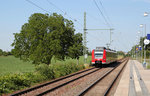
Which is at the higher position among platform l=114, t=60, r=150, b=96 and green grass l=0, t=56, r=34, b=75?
green grass l=0, t=56, r=34, b=75

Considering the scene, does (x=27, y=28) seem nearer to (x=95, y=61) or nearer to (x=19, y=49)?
(x=19, y=49)

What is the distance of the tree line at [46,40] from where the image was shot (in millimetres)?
34844

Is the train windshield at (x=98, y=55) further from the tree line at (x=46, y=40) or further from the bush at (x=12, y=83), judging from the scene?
the bush at (x=12, y=83)

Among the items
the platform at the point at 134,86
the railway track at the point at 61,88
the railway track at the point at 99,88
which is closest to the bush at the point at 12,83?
the railway track at the point at 61,88

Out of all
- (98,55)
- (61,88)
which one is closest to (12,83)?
(61,88)

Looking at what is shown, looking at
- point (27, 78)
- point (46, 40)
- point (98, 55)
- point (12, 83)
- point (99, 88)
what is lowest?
point (99, 88)

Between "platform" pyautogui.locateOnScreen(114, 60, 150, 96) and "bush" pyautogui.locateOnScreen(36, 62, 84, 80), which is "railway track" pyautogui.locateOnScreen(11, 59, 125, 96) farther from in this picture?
"bush" pyautogui.locateOnScreen(36, 62, 84, 80)

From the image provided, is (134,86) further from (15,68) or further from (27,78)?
(15,68)

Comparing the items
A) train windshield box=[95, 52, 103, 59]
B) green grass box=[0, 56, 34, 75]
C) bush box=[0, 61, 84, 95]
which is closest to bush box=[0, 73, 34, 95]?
bush box=[0, 61, 84, 95]

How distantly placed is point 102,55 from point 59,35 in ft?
25.0

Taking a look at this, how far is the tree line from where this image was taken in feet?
114

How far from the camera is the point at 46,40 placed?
35.2m

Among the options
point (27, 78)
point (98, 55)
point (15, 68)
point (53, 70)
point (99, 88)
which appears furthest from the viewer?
point (15, 68)

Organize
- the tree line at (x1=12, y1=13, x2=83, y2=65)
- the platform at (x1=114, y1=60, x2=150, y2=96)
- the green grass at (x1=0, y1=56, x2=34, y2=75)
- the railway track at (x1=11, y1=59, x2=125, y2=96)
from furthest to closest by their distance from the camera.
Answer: the tree line at (x1=12, y1=13, x2=83, y2=65)
the green grass at (x1=0, y1=56, x2=34, y2=75)
the railway track at (x1=11, y1=59, x2=125, y2=96)
the platform at (x1=114, y1=60, x2=150, y2=96)
